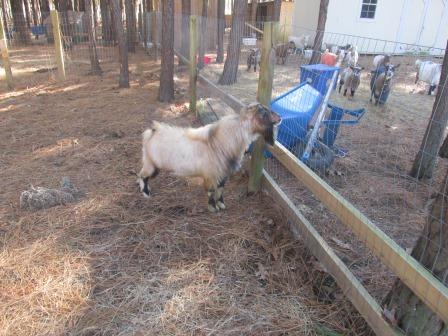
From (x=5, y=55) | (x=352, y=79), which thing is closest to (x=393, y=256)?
(x=352, y=79)

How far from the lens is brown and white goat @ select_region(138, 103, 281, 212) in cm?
347

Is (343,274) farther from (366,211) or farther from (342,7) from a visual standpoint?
(342,7)

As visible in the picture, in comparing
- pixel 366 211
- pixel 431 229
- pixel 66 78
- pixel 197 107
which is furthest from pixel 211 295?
pixel 66 78

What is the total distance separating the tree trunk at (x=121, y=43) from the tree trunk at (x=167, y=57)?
1499mm

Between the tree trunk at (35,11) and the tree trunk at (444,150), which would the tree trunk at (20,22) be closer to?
the tree trunk at (35,11)

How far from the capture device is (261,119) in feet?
11.2

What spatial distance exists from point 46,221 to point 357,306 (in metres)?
2.88

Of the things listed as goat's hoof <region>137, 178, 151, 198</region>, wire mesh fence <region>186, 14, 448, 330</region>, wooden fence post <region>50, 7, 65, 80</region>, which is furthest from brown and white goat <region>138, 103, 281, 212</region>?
wooden fence post <region>50, 7, 65, 80</region>

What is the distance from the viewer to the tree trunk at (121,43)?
877 cm

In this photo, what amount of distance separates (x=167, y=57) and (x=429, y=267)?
24.1ft

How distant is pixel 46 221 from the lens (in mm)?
3578

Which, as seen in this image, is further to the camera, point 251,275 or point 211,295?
point 251,275

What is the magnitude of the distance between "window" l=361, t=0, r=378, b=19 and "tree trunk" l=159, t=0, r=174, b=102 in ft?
48.7

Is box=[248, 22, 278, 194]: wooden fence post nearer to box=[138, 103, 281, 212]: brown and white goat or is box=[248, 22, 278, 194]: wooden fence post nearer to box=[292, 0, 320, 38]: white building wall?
box=[138, 103, 281, 212]: brown and white goat
